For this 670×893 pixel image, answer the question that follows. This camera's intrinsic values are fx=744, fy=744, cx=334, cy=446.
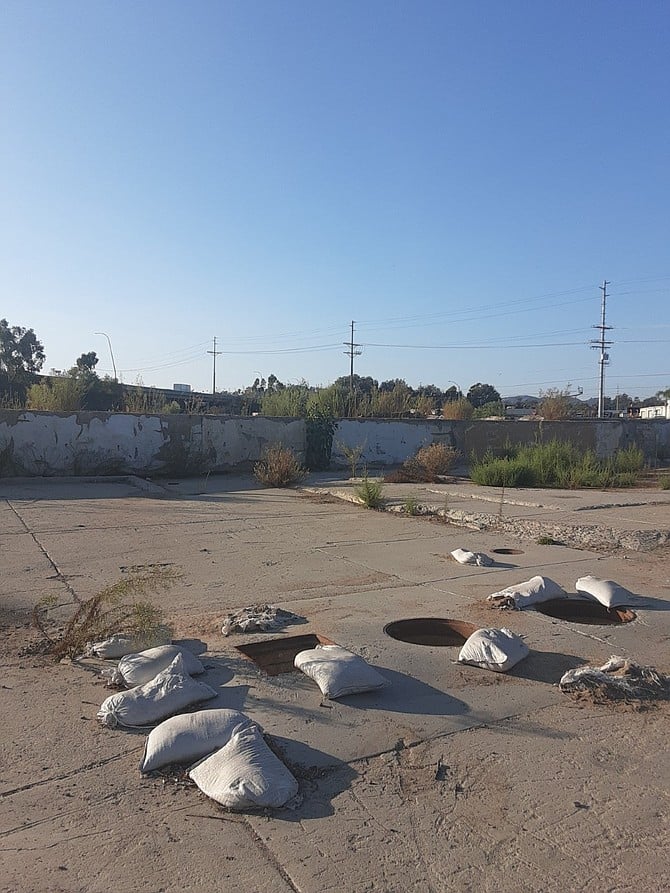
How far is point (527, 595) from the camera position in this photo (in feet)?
18.5

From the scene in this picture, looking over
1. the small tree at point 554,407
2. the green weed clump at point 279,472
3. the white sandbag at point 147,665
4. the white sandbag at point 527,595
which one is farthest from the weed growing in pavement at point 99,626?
the small tree at point 554,407

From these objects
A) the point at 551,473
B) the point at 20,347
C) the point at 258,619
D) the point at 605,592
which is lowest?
the point at 258,619

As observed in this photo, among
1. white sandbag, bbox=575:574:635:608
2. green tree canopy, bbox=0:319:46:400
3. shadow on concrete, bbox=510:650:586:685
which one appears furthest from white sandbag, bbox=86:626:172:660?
green tree canopy, bbox=0:319:46:400

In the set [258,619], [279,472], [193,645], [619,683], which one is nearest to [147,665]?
[193,645]

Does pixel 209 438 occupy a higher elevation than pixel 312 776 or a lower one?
higher

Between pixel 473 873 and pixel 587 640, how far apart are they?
8.98 ft

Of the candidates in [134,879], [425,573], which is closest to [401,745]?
[134,879]

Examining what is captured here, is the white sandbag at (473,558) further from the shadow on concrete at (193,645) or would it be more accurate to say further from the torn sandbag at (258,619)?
the shadow on concrete at (193,645)

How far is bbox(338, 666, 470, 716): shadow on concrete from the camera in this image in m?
3.71

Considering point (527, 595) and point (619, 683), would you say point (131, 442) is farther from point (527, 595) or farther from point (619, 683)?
point (619, 683)

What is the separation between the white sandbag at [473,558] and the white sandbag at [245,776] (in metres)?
4.40

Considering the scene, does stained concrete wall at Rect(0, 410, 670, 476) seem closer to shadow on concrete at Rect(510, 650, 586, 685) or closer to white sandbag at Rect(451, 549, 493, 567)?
white sandbag at Rect(451, 549, 493, 567)

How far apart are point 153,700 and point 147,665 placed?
0.43 metres

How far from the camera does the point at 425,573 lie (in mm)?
6809
